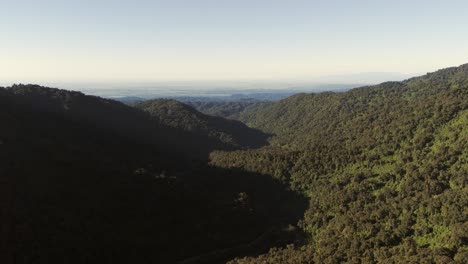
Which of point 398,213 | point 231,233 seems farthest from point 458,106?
point 231,233

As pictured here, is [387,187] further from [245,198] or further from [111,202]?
[111,202]

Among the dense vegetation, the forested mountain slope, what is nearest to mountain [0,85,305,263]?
the dense vegetation

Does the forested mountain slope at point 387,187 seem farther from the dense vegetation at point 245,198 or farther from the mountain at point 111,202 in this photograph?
the mountain at point 111,202

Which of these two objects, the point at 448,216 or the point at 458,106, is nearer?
the point at 448,216

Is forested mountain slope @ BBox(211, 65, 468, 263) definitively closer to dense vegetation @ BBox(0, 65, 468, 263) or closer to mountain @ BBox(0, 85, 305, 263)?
dense vegetation @ BBox(0, 65, 468, 263)

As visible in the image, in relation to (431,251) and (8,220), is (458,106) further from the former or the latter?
(8,220)

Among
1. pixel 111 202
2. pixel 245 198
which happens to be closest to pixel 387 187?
pixel 245 198
